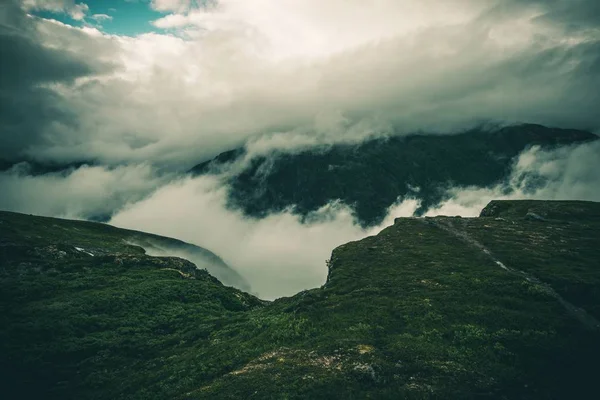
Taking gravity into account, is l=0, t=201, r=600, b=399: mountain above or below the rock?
below

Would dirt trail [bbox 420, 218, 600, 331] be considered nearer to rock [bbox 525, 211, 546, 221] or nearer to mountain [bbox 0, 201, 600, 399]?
mountain [bbox 0, 201, 600, 399]

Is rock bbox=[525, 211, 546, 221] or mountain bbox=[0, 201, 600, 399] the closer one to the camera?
mountain bbox=[0, 201, 600, 399]

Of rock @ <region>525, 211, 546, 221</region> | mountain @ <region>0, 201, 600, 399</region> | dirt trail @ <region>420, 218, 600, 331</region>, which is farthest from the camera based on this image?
rock @ <region>525, 211, 546, 221</region>

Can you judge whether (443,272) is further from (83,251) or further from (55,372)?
(83,251)

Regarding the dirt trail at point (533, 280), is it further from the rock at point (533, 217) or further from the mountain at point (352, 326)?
the rock at point (533, 217)

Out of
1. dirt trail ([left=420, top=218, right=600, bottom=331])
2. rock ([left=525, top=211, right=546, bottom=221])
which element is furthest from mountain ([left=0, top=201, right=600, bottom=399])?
rock ([left=525, top=211, right=546, bottom=221])

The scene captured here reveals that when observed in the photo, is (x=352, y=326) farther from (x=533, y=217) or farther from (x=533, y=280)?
(x=533, y=217)

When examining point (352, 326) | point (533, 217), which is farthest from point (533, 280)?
point (533, 217)
